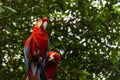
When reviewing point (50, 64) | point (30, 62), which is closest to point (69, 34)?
point (50, 64)

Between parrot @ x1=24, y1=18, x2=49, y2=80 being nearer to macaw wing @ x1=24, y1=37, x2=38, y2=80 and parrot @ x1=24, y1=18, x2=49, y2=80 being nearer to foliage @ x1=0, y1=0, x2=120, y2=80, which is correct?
macaw wing @ x1=24, y1=37, x2=38, y2=80

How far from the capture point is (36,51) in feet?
10.3

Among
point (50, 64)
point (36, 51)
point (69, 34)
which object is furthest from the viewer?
point (69, 34)

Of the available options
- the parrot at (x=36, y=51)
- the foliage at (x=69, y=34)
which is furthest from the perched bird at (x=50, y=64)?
the foliage at (x=69, y=34)

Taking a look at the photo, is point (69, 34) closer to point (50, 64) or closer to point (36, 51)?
point (50, 64)

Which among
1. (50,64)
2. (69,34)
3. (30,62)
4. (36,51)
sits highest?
(36,51)

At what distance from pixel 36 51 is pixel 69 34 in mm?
2444

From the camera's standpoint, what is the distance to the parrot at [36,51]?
3.17 m

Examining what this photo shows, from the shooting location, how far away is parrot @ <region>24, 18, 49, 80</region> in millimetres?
3172

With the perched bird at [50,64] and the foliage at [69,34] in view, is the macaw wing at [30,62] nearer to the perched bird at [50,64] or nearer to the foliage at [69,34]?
the perched bird at [50,64]

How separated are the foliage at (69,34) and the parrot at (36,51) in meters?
1.78

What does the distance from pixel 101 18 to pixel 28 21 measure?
115 centimetres

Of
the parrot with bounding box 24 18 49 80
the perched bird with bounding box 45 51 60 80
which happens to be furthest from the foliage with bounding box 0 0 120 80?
the parrot with bounding box 24 18 49 80

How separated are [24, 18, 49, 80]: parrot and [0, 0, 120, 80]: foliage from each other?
5.85 ft
